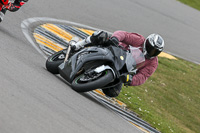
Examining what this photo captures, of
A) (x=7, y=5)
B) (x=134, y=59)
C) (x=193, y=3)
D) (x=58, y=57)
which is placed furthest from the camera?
(x=193, y=3)

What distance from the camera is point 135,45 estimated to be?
24.3ft

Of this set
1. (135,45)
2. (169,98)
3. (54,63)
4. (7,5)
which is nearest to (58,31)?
(7,5)

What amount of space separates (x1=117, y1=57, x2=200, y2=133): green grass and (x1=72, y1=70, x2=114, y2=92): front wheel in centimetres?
184

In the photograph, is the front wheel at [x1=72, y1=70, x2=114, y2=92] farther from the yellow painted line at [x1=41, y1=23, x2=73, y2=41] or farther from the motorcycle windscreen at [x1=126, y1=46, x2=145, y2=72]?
the yellow painted line at [x1=41, y1=23, x2=73, y2=41]

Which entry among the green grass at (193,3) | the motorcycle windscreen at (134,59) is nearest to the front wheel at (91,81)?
the motorcycle windscreen at (134,59)

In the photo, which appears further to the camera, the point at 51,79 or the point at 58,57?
the point at 58,57

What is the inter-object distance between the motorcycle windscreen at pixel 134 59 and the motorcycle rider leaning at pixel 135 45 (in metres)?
0.10

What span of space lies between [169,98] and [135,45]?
3.47 metres

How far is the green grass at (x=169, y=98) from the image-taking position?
8578 millimetres

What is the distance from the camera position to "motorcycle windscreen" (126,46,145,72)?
708 cm

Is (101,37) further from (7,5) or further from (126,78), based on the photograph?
(7,5)

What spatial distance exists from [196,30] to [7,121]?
1451cm

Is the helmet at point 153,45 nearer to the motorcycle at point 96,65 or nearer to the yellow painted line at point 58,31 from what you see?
the motorcycle at point 96,65

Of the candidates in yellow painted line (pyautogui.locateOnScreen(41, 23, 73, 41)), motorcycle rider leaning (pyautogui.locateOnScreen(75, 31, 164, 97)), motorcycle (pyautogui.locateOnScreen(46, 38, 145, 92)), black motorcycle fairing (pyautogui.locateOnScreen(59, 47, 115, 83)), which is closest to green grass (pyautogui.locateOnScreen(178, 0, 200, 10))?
yellow painted line (pyautogui.locateOnScreen(41, 23, 73, 41))
